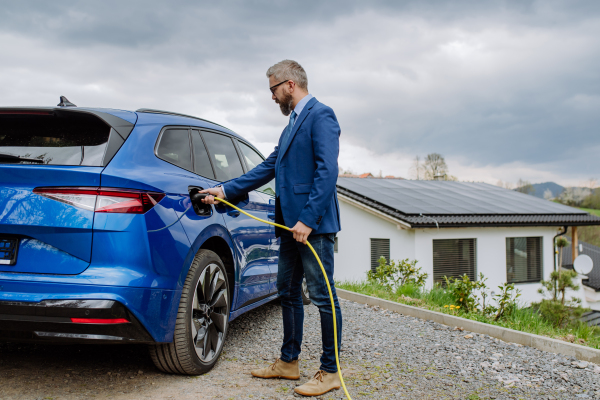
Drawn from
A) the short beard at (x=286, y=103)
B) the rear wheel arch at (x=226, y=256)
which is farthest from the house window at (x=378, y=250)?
the short beard at (x=286, y=103)

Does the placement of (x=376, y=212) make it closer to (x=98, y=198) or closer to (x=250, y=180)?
(x=250, y=180)

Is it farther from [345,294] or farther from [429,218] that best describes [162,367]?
[429,218]

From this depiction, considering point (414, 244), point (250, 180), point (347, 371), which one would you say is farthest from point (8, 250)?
point (414, 244)

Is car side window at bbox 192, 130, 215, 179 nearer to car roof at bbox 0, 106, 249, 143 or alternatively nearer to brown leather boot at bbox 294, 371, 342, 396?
car roof at bbox 0, 106, 249, 143

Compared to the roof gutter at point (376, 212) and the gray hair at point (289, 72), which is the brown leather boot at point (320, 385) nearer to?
the gray hair at point (289, 72)

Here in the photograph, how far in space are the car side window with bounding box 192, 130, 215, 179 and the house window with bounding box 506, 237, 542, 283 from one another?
15.6 m

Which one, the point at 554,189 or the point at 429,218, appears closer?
the point at 429,218

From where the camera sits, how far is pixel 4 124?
264cm

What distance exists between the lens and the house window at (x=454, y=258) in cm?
1470

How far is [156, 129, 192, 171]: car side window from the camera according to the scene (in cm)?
292

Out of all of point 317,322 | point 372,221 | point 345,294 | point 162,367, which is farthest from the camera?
point 372,221

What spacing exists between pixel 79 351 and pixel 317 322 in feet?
7.58

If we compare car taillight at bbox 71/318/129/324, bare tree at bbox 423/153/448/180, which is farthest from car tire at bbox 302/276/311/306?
bare tree at bbox 423/153/448/180

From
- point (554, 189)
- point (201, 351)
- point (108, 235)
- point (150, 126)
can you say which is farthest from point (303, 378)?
point (554, 189)
